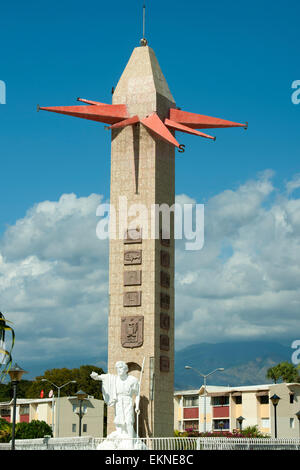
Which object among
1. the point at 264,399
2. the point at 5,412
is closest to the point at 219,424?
the point at 264,399

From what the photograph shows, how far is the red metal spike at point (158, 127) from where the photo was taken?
127ft

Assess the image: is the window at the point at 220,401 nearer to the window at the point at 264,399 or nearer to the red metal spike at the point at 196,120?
the window at the point at 264,399

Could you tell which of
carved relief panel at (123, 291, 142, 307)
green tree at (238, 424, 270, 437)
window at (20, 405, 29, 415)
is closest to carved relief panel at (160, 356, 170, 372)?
carved relief panel at (123, 291, 142, 307)

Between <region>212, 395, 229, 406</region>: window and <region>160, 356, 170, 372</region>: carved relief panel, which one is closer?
<region>160, 356, 170, 372</region>: carved relief panel

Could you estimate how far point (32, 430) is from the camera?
72.8 meters

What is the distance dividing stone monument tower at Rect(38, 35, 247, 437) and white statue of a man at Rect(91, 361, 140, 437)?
1424mm

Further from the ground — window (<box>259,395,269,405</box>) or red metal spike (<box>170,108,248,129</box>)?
red metal spike (<box>170,108,248,129</box>)

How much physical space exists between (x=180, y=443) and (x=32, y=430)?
1679 inches

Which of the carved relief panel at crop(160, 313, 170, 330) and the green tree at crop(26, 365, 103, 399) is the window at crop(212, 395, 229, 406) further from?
the carved relief panel at crop(160, 313, 170, 330)

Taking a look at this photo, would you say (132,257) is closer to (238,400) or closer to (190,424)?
(238,400)

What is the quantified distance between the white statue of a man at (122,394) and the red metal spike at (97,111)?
41.8 feet

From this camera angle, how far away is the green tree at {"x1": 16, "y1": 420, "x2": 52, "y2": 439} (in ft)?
236

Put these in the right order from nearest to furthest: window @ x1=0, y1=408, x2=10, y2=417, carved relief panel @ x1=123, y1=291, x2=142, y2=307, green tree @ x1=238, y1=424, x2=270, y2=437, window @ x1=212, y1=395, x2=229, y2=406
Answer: carved relief panel @ x1=123, y1=291, x2=142, y2=307
green tree @ x1=238, y1=424, x2=270, y2=437
window @ x1=212, y1=395, x2=229, y2=406
window @ x1=0, y1=408, x2=10, y2=417

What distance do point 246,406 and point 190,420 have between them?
37.6 ft
